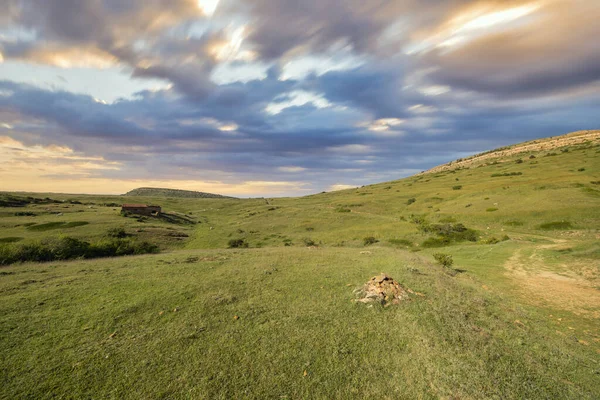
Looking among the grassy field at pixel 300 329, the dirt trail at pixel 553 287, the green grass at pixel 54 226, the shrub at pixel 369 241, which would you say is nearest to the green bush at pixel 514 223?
the grassy field at pixel 300 329

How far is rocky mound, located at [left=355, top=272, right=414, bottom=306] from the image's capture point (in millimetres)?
14633

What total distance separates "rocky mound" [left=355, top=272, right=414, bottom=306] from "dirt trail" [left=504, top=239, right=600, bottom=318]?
27.9 ft

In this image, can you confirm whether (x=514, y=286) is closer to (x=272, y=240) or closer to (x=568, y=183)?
(x=272, y=240)

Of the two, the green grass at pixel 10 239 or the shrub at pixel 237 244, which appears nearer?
the green grass at pixel 10 239

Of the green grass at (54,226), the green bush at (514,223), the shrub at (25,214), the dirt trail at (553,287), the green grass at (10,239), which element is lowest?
the dirt trail at (553,287)

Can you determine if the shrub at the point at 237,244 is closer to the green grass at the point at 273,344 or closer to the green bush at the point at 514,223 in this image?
the green grass at the point at 273,344

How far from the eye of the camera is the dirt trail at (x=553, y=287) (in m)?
15.0

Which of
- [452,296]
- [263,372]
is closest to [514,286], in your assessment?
[452,296]

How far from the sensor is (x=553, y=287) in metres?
17.8

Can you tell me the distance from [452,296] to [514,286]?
6.72 m

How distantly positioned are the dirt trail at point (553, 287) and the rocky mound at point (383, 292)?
8.52 meters

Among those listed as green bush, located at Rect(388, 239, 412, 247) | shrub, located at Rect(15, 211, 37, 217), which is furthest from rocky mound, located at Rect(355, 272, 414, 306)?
shrub, located at Rect(15, 211, 37, 217)

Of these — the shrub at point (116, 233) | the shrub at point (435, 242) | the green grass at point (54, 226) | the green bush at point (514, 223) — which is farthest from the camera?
the green grass at point (54, 226)

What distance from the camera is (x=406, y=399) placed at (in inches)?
315
